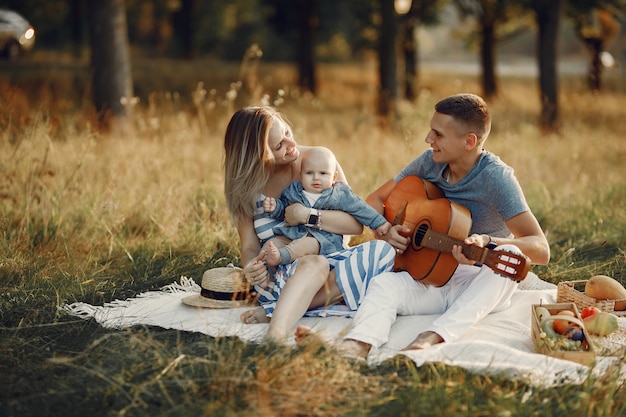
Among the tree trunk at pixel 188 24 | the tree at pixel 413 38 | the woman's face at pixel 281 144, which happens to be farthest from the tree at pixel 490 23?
the woman's face at pixel 281 144

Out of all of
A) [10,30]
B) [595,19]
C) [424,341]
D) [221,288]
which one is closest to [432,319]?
[424,341]

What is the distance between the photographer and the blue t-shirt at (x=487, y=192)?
411 centimetres

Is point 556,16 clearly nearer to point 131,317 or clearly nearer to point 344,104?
point 344,104

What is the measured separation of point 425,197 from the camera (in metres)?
4.30

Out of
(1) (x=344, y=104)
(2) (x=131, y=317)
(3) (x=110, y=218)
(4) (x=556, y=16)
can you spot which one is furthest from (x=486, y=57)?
(2) (x=131, y=317)

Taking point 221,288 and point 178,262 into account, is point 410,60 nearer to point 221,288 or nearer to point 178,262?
point 178,262

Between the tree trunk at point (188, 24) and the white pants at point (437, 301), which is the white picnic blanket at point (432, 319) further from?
the tree trunk at point (188, 24)

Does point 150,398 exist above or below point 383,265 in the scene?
below

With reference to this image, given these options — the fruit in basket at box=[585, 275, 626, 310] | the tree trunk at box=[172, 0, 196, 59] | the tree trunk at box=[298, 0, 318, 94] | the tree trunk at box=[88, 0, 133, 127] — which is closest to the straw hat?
the fruit in basket at box=[585, 275, 626, 310]

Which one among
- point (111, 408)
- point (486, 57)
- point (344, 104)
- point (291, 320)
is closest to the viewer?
point (111, 408)

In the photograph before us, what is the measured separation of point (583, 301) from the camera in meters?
4.41

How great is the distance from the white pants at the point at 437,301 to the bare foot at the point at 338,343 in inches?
1.3

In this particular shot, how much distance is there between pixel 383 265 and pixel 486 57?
1544 cm

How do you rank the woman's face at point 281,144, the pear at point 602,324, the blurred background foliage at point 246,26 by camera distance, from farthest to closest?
the blurred background foliage at point 246,26 < the woman's face at point 281,144 < the pear at point 602,324
